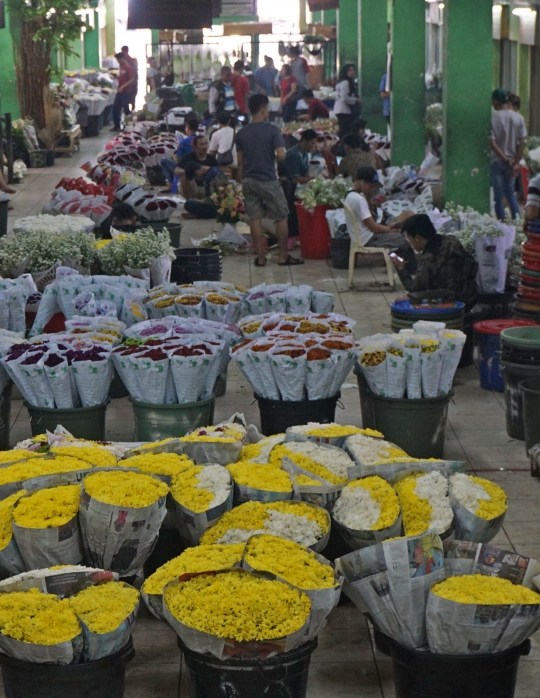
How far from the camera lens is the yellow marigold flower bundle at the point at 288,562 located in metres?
3.93

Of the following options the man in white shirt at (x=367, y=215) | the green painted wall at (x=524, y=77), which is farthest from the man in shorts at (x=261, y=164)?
the green painted wall at (x=524, y=77)

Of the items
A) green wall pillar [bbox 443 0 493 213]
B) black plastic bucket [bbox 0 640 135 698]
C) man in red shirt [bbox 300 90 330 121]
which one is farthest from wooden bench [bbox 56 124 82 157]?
black plastic bucket [bbox 0 640 135 698]

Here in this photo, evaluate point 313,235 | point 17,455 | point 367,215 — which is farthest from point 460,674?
point 313,235

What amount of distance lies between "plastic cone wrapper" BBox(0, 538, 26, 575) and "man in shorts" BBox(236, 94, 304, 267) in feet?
27.1

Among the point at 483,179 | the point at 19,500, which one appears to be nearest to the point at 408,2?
the point at 483,179

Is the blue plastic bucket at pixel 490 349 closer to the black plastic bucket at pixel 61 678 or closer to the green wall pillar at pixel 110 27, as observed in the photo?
the black plastic bucket at pixel 61 678

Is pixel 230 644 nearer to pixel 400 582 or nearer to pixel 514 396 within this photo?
pixel 400 582

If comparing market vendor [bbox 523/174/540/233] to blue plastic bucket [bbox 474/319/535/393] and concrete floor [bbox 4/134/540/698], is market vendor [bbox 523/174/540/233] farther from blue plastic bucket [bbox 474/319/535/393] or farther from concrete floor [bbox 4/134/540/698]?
concrete floor [bbox 4/134/540/698]

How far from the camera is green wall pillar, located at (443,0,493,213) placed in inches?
472

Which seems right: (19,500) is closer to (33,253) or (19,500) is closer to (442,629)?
(442,629)

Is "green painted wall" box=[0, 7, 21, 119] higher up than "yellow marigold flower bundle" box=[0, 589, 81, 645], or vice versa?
"green painted wall" box=[0, 7, 21, 119]

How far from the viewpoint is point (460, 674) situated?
378cm

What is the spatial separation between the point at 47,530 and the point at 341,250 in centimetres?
874

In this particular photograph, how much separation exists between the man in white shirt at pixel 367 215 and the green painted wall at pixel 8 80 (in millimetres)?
12754
